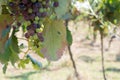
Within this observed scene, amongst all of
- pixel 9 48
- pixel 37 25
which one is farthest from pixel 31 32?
pixel 9 48

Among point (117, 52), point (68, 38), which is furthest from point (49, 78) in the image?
A: point (68, 38)

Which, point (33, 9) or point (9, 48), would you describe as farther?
point (9, 48)

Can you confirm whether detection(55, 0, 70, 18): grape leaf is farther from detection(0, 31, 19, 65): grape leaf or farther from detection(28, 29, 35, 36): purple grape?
detection(0, 31, 19, 65): grape leaf

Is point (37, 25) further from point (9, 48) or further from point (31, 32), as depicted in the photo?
point (9, 48)

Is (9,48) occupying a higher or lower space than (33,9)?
lower

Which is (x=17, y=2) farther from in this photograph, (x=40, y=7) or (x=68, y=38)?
(x=68, y=38)

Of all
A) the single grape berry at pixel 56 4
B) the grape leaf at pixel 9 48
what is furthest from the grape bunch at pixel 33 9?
the grape leaf at pixel 9 48

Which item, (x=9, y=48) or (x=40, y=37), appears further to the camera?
(x=9, y=48)
